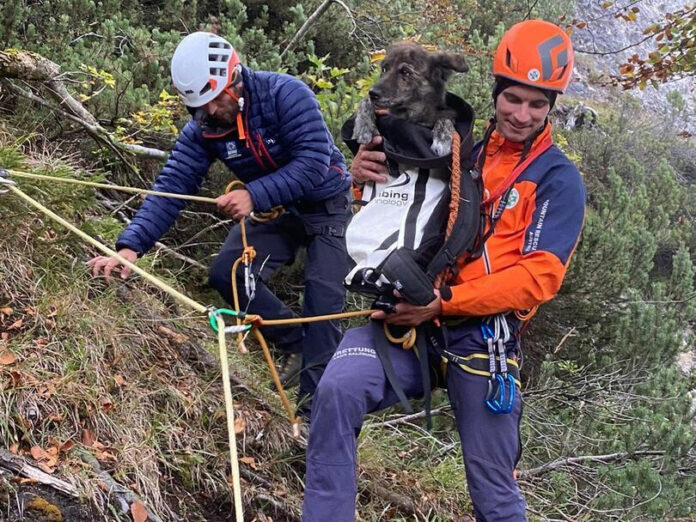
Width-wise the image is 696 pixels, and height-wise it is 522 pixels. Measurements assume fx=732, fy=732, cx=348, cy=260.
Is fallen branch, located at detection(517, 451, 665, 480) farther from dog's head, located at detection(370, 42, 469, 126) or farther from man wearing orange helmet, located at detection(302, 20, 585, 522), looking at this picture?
dog's head, located at detection(370, 42, 469, 126)

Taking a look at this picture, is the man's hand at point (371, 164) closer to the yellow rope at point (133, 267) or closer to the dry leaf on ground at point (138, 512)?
the yellow rope at point (133, 267)

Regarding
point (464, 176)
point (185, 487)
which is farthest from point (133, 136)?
point (464, 176)

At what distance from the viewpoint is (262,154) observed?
4.03 m

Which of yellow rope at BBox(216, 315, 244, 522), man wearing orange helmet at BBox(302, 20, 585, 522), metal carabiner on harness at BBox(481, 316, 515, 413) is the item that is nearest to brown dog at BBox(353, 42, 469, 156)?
man wearing orange helmet at BBox(302, 20, 585, 522)

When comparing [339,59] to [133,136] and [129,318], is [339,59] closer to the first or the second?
[133,136]

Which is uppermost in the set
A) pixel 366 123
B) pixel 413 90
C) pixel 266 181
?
pixel 413 90

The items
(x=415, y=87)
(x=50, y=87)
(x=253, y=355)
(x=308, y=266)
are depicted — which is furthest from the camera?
(x=253, y=355)

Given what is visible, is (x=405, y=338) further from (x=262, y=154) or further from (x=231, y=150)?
(x=231, y=150)

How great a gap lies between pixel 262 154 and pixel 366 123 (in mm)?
1115

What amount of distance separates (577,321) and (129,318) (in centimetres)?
513

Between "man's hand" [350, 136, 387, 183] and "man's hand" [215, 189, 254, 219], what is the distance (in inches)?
36.5

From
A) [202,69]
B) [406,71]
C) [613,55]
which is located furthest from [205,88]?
[613,55]

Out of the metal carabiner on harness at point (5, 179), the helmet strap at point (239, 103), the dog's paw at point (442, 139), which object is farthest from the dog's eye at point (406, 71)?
the metal carabiner on harness at point (5, 179)

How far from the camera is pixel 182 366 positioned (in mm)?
4035
